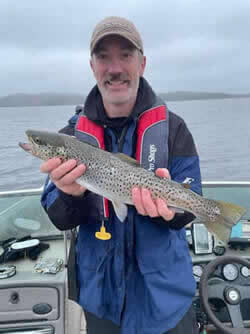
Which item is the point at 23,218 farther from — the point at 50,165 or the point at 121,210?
the point at 121,210

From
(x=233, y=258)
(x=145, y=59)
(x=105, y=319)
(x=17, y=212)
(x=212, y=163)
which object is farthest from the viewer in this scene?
(x=212, y=163)

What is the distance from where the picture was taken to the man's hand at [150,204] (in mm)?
2736

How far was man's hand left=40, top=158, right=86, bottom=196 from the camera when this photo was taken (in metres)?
2.83

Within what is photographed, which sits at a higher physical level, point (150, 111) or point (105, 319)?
point (150, 111)

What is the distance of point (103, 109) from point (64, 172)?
0.75 metres

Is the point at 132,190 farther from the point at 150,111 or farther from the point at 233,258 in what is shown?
the point at 233,258

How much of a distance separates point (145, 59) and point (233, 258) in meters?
2.48

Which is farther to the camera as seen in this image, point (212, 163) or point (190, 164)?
point (212, 163)

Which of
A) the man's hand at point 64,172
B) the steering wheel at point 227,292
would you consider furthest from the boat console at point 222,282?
the man's hand at point 64,172

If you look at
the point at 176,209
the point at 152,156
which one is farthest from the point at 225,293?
the point at 152,156

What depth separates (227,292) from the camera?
389 centimetres

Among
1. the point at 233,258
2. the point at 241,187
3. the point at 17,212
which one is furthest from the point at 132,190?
the point at 241,187

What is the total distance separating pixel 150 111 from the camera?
3145mm

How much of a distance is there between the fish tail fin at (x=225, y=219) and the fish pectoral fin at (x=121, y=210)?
0.85 m
